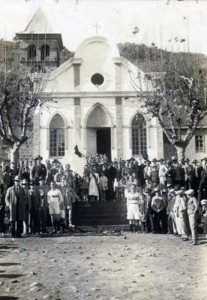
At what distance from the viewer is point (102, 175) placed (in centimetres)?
1609

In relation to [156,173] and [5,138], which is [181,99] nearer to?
[156,173]

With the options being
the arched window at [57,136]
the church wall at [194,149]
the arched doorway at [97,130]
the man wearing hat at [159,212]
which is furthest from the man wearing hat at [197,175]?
the church wall at [194,149]

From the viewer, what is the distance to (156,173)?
15.0 m

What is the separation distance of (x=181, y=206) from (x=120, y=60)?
14.3 meters

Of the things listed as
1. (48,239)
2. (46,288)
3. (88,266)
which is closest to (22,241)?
(48,239)

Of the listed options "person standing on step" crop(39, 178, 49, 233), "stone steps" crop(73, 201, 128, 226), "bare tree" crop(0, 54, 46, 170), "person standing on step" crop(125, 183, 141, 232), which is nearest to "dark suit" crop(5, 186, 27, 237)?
"person standing on step" crop(39, 178, 49, 233)

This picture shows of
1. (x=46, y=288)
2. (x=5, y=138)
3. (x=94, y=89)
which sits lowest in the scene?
(x=46, y=288)

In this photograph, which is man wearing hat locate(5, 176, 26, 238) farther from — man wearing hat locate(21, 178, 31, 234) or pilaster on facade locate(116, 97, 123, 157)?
pilaster on facade locate(116, 97, 123, 157)

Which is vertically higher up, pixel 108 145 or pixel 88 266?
pixel 108 145

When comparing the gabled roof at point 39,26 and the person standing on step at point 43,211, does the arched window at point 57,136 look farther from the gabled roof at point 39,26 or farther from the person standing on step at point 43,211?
the person standing on step at point 43,211

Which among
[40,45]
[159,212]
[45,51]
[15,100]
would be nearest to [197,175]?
[159,212]

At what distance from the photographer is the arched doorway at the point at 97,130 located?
23.9 meters

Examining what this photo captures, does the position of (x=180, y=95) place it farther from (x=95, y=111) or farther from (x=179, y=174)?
(x=179, y=174)

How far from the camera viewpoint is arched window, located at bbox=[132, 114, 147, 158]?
77.8ft
